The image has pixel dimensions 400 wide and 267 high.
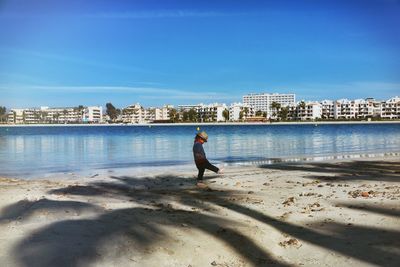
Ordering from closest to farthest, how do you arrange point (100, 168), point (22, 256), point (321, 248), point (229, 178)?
point (22, 256) → point (321, 248) → point (229, 178) → point (100, 168)

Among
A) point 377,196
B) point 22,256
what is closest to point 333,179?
point 377,196

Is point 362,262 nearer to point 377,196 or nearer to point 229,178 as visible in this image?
point 377,196

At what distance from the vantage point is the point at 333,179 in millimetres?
13945

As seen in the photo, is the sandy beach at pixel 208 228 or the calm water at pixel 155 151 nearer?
the sandy beach at pixel 208 228

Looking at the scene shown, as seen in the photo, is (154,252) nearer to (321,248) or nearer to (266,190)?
(321,248)

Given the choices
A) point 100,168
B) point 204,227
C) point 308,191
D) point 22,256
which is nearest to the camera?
point 22,256

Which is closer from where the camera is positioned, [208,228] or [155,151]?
[208,228]

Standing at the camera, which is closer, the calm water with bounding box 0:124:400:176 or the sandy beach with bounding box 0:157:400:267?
the sandy beach with bounding box 0:157:400:267

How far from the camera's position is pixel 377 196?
9961 mm

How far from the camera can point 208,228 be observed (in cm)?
730

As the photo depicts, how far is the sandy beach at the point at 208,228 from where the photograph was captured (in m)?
5.78

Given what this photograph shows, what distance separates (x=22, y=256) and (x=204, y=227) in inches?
118

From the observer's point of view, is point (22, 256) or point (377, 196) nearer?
point (22, 256)

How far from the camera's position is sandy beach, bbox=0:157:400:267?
5.78 meters
